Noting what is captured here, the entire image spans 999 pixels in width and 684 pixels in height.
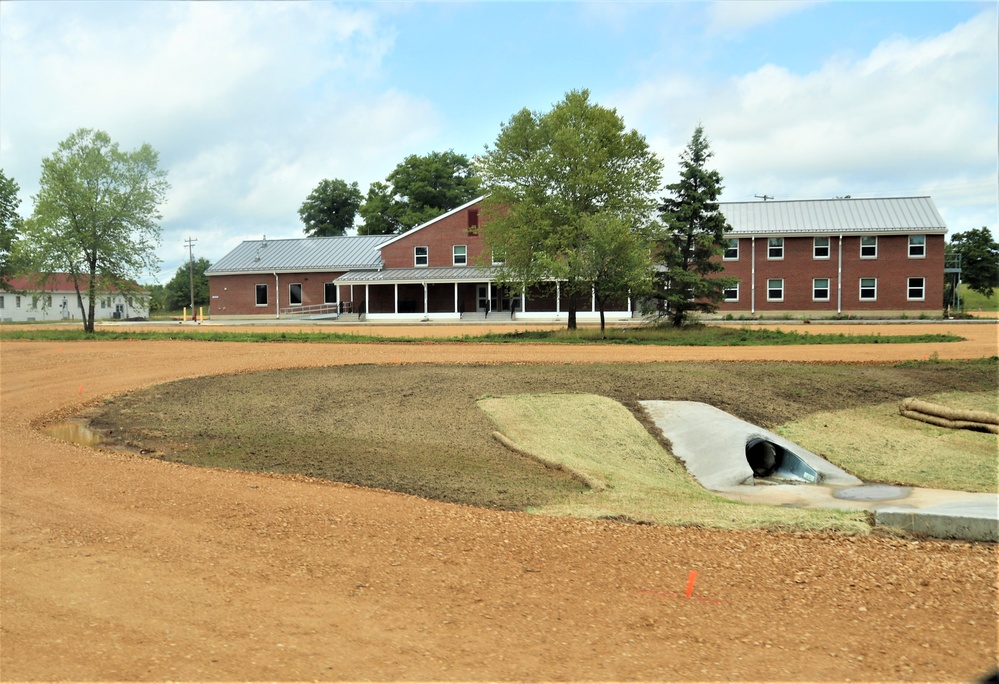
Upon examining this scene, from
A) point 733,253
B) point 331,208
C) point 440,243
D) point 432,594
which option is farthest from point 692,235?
point 331,208

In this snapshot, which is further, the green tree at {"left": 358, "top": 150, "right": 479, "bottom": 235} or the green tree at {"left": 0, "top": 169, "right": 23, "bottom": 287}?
the green tree at {"left": 358, "top": 150, "right": 479, "bottom": 235}

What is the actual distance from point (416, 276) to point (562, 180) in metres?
21.2

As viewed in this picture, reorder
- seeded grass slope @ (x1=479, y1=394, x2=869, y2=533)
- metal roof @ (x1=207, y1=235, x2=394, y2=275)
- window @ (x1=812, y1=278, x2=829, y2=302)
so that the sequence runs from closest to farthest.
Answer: seeded grass slope @ (x1=479, y1=394, x2=869, y2=533), window @ (x1=812, y1=278, x2=829, y2=302), metal roof @ (x1=207, y1=235, x2=394, y2=275)

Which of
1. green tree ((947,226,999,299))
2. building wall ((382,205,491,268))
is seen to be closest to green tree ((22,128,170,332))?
building wall ((382,205,491,268))

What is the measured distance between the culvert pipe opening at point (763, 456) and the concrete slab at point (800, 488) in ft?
0.52

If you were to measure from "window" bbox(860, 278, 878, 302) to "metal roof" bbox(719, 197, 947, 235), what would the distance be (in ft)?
10.4

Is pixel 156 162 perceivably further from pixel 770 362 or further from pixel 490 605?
pixel 490 605

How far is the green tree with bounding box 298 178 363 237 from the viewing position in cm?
9175

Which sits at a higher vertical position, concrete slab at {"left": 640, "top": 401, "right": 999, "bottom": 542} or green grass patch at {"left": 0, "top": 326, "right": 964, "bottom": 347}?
green grass patch at {"left": 0, "top": 326, "right": 964, "bottom": 347}

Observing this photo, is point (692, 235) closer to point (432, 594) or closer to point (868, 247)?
point (868, 247)

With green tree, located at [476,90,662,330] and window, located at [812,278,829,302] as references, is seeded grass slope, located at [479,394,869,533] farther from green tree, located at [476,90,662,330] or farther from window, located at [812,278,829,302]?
window, located at [812,278,829,302]

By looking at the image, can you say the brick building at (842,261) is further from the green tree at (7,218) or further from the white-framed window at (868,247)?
the green tree at (7,218)

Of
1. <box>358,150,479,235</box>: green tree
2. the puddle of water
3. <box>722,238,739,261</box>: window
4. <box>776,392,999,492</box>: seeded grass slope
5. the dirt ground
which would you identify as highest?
<box>358,150,479,235</box>: green tree

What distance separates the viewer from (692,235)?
34031 millimetres
